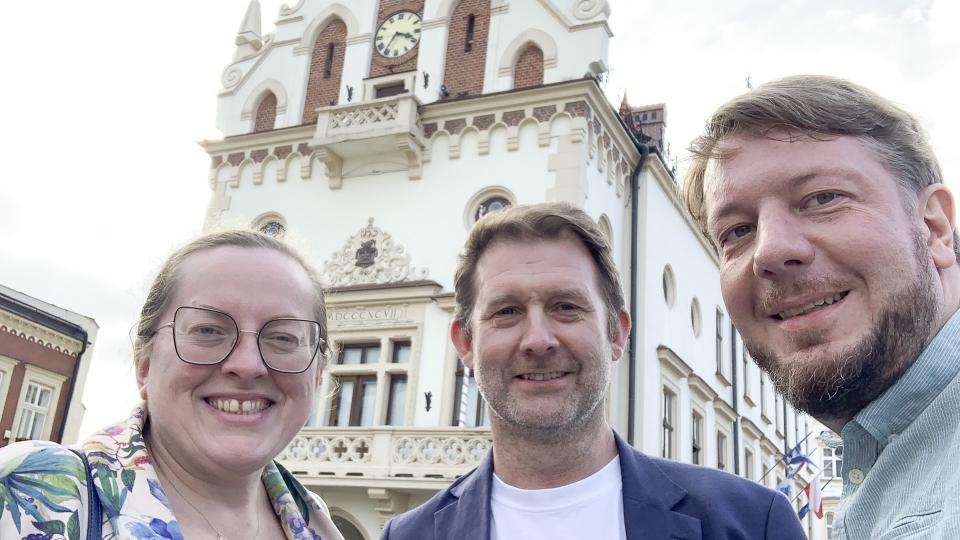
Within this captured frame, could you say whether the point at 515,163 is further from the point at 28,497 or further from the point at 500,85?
the point at 28,497

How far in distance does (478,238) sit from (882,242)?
174cm

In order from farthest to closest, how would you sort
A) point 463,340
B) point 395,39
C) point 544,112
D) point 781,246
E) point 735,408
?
point 735,408 → point 395,39 → point 544,112 → point 463,340 → point 781,246

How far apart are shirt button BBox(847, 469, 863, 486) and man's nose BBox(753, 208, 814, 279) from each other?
0.43m

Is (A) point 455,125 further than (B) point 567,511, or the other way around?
(A) point 455,125

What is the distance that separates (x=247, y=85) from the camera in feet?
54.4

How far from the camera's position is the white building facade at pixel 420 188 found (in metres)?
12.6

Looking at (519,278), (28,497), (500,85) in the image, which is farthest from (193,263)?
(500,85)

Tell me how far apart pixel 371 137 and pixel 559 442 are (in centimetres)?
1159

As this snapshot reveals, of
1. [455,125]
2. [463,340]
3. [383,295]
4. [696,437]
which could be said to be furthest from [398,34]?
[463,340]

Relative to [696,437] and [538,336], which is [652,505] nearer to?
[538,336]

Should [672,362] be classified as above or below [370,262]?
below

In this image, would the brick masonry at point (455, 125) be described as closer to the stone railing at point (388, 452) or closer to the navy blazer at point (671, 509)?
the stone railing at point (388, 452)

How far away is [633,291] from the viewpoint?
1423 centimetres

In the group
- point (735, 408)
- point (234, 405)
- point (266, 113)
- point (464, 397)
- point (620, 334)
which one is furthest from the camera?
point (735, 408)
